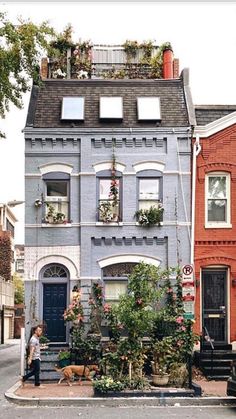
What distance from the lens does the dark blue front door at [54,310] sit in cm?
2198

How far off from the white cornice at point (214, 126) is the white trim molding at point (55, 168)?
4.09 metres


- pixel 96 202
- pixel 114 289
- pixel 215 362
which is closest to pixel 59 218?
pixel 96 202

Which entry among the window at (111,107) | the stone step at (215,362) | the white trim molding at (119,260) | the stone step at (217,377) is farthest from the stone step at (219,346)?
the window at (111,107)

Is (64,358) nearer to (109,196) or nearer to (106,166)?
(109,196)

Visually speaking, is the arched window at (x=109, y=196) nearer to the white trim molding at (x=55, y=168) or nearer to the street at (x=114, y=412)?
the white trim molding at (x=55, y=168)

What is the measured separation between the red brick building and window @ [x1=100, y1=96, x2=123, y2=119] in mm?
2602

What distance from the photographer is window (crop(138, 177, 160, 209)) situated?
22406mm

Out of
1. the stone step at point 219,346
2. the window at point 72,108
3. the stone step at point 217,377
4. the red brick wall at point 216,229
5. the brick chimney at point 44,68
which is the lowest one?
the stone step at point 217,377

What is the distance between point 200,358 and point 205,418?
6.04 metres

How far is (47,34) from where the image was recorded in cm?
2069

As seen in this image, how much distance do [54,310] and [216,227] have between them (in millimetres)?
5659

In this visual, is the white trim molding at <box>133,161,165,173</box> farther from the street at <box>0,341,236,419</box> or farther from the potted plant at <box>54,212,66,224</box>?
the street at <box>0,341,236,419</box>

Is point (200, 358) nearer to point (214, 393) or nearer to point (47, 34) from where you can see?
point (214, 393)

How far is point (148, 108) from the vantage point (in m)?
→ 23.1
